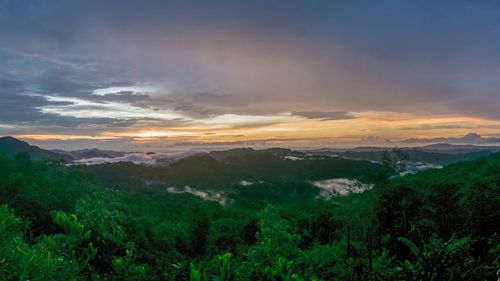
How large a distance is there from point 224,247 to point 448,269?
30489 mm

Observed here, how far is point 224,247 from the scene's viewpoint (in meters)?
35.8

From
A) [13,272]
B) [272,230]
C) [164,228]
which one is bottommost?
[164,228]

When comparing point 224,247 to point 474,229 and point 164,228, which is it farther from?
point 474,229

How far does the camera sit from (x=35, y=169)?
5850 centimetres

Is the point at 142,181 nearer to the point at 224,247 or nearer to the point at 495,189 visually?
the point at 224,247

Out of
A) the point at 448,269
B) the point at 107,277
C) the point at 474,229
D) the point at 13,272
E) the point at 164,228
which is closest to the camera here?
the point at 448,269

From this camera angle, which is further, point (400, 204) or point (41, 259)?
point (400, 204)

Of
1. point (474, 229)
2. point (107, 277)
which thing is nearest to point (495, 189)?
point (474, 229)

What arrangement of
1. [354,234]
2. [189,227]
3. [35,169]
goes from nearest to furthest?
1. [354,234]
2. [189,227]
3. [35,169]

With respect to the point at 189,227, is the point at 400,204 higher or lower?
higher

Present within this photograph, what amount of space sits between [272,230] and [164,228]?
18237 mm

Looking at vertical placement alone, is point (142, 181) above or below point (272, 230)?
below

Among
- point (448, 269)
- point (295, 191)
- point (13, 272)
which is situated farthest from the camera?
point (295, 191)

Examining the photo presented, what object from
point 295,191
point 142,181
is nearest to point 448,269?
point 295,191
